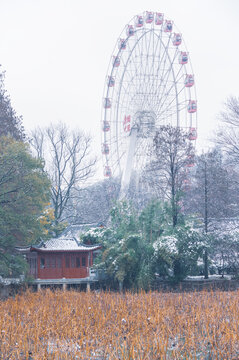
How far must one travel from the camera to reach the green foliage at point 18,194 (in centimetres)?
1452

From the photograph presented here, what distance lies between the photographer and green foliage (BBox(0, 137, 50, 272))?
14.5 meters

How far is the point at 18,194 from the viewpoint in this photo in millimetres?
14617

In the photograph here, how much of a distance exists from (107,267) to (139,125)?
10441 mm

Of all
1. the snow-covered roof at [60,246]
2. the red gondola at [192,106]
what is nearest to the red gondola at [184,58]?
the red gondola at [192,106]

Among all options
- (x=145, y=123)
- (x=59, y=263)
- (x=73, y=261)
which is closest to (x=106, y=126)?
(x=145, y=123)

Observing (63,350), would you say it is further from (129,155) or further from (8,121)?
(129,155)

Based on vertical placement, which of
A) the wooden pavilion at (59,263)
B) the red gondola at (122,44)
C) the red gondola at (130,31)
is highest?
the red gondola at (130,31)

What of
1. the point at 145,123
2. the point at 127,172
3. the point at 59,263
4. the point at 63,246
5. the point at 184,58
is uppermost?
the point at 184,58

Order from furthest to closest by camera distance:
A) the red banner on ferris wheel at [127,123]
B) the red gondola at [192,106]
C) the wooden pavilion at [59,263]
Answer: the red banner on ferris wheel at [127,123]
the red gondola at [192,106]
the wooden pavilion at [59,263]

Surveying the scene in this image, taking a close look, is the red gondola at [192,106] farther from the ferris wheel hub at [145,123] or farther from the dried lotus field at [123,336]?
the dried lotus field at [123,336]

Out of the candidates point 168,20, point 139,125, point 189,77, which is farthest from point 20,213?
point 168,20

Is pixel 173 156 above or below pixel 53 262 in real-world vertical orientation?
above

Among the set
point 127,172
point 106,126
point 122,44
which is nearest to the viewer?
point 127,172

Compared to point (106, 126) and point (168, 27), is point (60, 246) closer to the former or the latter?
point (106, 126)
